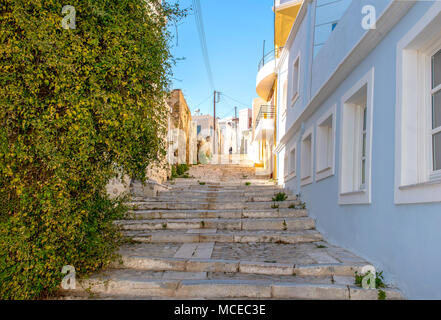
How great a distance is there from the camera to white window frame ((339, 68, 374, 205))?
4.18 metres

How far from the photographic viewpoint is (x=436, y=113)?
10.4 feet

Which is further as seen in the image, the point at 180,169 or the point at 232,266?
the point at 180,169

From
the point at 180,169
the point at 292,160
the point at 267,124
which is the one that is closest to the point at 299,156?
the point at 292,160

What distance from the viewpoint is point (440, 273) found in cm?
271

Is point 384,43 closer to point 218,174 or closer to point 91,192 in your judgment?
point 91,192

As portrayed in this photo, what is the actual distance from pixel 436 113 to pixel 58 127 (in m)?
3.76

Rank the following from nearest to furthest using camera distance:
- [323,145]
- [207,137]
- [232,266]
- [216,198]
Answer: [232,266]
[323,145]
[216,198]
[207,137]

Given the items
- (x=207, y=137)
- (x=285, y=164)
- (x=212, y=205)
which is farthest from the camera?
(x=207, y=137)

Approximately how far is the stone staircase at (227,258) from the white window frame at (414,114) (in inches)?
46.5

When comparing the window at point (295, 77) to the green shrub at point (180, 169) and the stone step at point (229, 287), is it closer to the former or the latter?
the green shrub at point (180, 169)

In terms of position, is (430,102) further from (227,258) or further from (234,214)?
(234,214)

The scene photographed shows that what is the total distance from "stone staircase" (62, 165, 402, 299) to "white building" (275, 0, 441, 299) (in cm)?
45

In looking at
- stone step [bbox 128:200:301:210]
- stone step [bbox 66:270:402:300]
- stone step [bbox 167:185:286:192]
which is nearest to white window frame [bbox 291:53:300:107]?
stone step [bbox 167:185:286:192]
